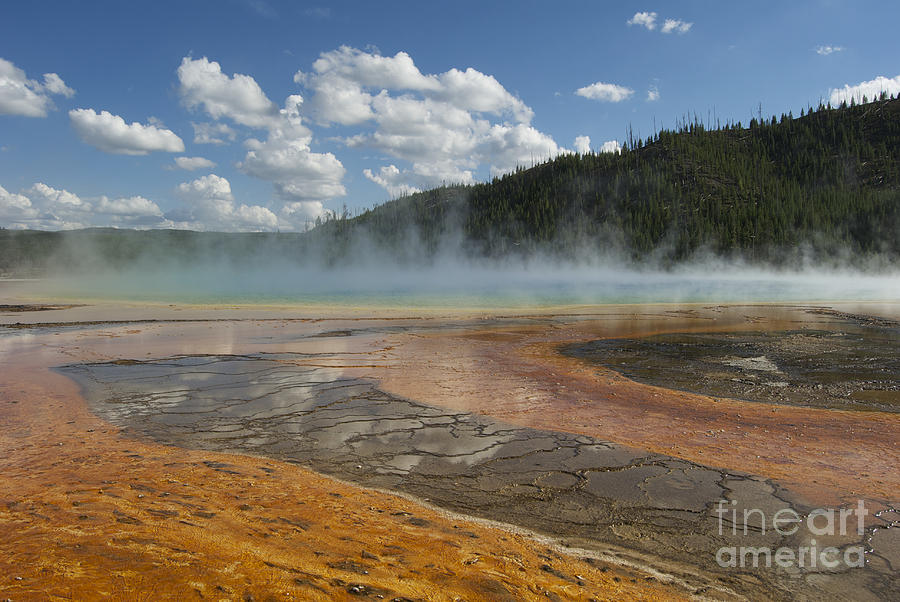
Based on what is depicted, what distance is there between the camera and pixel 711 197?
117625mm

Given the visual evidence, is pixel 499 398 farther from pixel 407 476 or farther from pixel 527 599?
pixel 527 599

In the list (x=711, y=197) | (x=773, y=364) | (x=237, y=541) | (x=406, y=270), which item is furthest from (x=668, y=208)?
(x=237, y=541)

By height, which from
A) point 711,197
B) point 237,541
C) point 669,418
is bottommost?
point 669,418

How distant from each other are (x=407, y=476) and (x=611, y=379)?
22.9 feet

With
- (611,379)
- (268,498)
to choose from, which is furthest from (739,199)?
(268,498)

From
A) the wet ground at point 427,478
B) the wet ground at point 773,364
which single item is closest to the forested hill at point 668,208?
the wet ground at point 773,364

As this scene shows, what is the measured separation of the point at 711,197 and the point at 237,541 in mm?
133699

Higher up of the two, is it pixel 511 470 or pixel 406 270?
pixel 406 270

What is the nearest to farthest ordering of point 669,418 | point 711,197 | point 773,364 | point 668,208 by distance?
point 669,418 < point 773,364 < point 668,208 < point 711,197

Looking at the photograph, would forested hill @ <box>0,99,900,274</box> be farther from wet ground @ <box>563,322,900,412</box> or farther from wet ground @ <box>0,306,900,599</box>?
wet ground @ <box>0,306,900,599</box>

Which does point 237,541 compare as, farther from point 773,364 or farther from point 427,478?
point 773,364

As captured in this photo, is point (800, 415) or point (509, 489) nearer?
point (509, 489)

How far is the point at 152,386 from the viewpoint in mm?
10461

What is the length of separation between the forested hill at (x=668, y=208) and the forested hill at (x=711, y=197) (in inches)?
14.4
